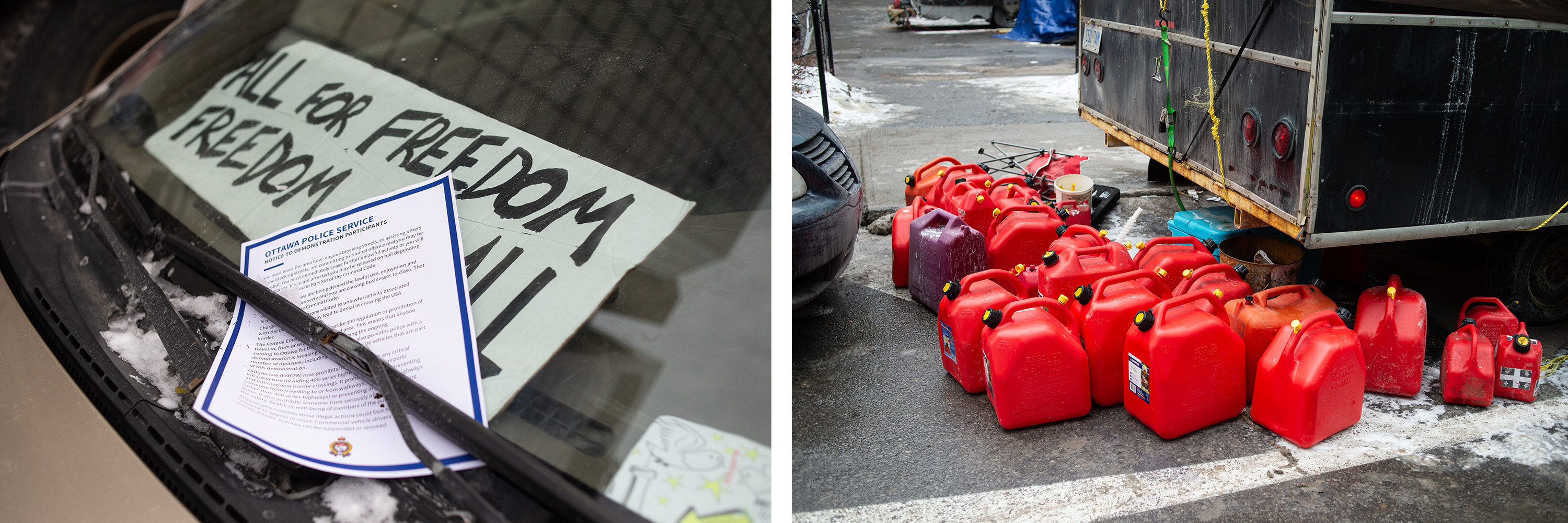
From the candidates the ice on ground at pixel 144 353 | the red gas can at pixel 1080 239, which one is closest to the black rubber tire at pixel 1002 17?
the red gas can at pixel 1080 239

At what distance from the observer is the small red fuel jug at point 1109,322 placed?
3.06 m

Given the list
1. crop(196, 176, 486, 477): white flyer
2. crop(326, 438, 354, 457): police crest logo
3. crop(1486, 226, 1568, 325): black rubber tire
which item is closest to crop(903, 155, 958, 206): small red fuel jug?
crop(1486, 226, 1568, 325): black rubber tire

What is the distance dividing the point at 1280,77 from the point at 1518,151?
0.89 meters

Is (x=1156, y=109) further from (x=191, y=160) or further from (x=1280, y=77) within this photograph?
(x=191, y=160)

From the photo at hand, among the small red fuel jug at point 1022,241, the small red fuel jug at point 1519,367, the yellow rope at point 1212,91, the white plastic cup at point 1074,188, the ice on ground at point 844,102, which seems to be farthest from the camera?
the ice on ground at point 844,102

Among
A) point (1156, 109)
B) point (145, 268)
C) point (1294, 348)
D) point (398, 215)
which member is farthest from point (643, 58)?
point (1156, 109)

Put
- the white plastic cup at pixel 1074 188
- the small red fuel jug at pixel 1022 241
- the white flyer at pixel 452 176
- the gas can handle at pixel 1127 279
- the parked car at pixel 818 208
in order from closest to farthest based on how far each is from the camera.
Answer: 1. the white flyer at pixel 452 176
2. the gas can handle at pixel 1127 279
3. the parked car at pixel 818 208
4. the small red fuel jug at pixel 1022 241
5. the white plastic cup at pixel 1074 188

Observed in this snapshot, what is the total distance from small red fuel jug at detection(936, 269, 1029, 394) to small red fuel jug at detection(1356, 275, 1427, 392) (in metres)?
1.22

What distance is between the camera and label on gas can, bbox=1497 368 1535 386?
304 centimetres

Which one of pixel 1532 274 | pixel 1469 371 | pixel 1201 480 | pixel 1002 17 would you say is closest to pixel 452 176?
pixel 1201 480

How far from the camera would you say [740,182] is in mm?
1372

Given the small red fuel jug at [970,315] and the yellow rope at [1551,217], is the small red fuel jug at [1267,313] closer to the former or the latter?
the small red fuel jug at [970,315]

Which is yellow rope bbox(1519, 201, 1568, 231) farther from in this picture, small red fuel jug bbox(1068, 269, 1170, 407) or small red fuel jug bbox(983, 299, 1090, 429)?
small red fuel jug bbox(983, 299, 1090, 429)

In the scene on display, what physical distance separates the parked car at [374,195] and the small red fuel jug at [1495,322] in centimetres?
309
